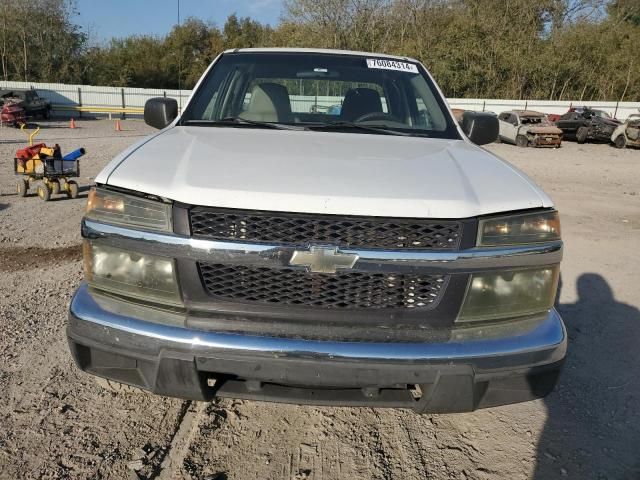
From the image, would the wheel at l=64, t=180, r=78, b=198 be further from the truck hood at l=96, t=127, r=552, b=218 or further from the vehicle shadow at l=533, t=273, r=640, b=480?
the vehicle shadow at l=533, t=273, r=640, b=480

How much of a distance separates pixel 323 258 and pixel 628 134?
24044 millimetres

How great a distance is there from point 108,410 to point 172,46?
5393cm

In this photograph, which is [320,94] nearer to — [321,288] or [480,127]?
[480,127]

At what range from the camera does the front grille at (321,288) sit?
6.57 ft

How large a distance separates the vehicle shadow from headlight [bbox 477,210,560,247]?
3.70 feet

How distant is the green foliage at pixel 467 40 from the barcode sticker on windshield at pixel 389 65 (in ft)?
119

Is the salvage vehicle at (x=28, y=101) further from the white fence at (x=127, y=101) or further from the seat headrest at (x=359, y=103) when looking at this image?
the seat headrest at (x=359, y=103)

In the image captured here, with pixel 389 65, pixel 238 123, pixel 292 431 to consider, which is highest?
pixel 389 65

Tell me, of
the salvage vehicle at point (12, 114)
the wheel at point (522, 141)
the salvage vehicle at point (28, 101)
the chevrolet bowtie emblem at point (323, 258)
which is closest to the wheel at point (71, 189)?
the chevrolet bowtie emblem at point (323, 258)

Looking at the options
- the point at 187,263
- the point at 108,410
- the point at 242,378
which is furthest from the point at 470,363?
the point at 108,410

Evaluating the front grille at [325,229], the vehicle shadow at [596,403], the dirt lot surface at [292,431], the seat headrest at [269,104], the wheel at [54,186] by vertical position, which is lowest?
the dirt lot surface at [292,431]

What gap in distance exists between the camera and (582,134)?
23891 mm

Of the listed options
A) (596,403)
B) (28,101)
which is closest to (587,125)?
(596,403)

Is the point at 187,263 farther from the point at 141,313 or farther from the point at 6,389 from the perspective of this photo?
the point at 6,389
